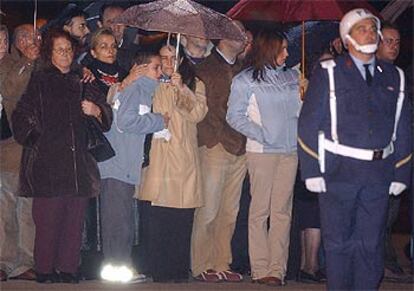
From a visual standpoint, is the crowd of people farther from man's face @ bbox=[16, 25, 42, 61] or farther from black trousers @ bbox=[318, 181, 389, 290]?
black trousers @ bbox=[318, 181, 389, 290]

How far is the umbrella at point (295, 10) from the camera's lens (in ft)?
31.3

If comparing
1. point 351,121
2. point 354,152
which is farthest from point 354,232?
point 351,121

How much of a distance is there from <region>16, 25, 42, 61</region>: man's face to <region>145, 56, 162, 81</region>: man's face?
0.98 meters

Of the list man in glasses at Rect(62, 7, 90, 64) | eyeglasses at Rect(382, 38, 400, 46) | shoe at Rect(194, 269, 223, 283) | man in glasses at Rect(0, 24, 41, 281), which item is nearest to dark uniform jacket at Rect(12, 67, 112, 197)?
man in glasses at Rect(0, 24, 41, 281)

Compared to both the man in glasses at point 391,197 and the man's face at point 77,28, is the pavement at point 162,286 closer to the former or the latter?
the man in glasses at point 391,197

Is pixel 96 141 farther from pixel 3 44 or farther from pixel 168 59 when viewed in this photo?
pixel 3 44

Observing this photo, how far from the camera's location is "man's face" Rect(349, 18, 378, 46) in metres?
8.36

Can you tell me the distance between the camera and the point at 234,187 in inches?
403

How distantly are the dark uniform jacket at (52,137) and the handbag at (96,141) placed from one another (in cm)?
4

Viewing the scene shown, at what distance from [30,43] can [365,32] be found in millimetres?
3146

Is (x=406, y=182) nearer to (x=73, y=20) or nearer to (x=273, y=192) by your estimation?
(x=273, y=192)

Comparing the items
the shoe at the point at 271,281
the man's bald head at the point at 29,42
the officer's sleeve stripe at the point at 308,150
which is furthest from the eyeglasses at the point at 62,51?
the shoe at the point at 271,281

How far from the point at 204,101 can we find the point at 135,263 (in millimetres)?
1503

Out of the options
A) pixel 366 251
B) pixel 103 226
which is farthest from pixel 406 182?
pixel 103 226
